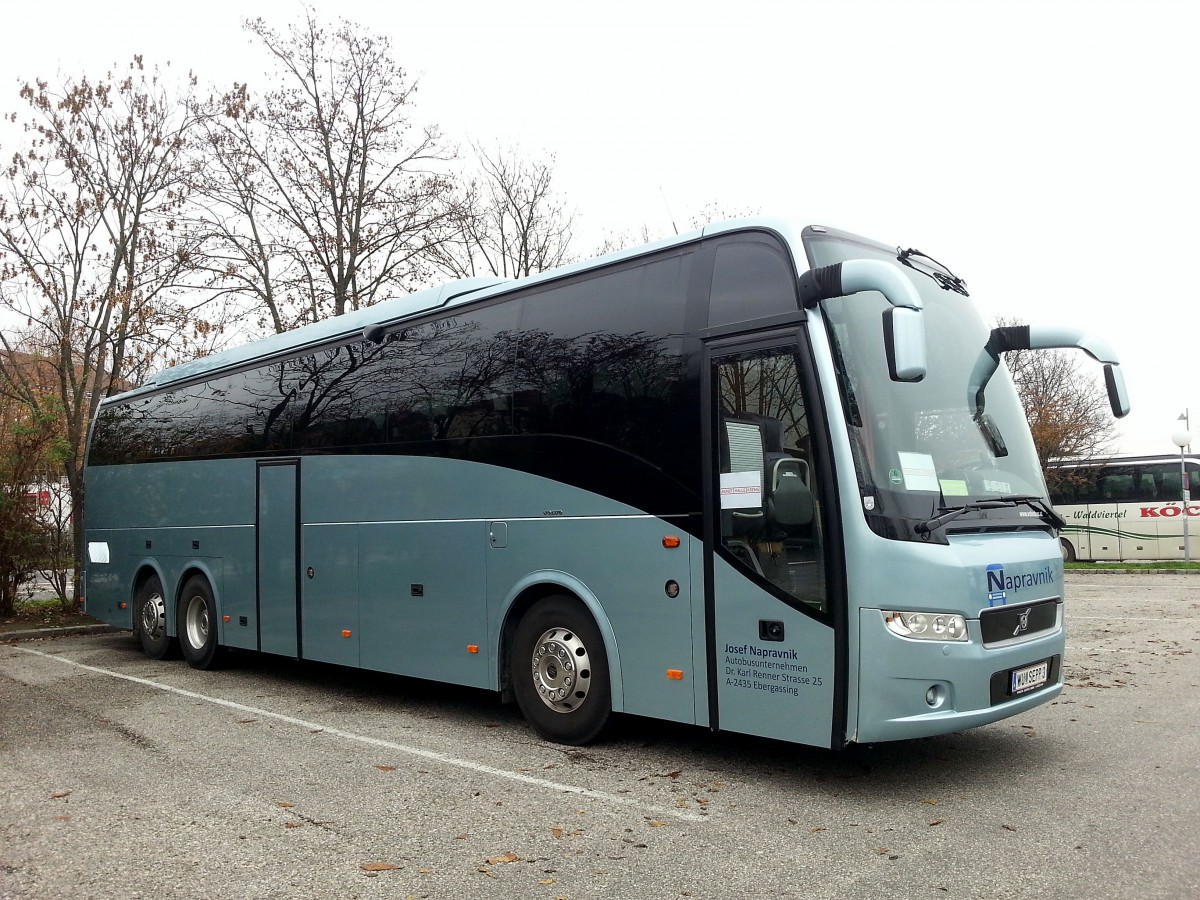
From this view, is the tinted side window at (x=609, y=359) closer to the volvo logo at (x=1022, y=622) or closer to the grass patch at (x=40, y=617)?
the volvo logo at (x=1022, y=622)

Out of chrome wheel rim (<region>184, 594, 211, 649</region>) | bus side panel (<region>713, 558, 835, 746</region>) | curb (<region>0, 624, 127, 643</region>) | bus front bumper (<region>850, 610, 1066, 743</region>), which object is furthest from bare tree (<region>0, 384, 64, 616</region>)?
bus front bumper (<region>850, 610, 1066, 743</region>)

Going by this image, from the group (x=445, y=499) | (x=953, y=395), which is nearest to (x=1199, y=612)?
(x=953, y=395)

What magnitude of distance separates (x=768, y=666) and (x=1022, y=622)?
4.97 feet

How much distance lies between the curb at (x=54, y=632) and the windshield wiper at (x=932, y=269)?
515 inches

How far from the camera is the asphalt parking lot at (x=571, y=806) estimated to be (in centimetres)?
459

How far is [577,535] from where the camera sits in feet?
24.0

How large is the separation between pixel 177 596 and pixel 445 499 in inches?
218

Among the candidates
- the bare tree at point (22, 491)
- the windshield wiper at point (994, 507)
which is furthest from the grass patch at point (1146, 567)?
the bare tree at point (22, 491)

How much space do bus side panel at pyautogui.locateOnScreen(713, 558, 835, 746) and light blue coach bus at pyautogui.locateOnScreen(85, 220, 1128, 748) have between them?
2 centimetres

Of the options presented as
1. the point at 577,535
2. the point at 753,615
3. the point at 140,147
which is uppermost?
the point at 140,147

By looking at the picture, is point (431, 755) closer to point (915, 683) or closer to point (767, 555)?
point (767, 555)

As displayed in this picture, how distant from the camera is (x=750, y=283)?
6387 mm

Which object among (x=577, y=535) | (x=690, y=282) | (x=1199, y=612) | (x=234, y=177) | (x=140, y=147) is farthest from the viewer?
(x=234, y=177)

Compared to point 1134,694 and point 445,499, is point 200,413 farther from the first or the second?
point 1134,694
